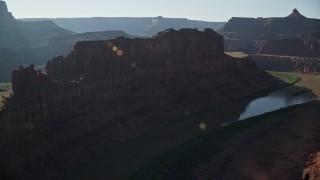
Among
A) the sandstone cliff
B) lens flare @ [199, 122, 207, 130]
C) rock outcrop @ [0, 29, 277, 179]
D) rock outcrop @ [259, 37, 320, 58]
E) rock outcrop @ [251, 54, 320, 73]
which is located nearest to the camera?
rock outcrop @ [0, 29, 277, 179]

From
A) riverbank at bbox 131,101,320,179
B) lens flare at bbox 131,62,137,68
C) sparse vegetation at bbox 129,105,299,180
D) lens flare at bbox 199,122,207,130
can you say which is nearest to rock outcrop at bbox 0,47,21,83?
lens flare at bbox 131,62,137,68

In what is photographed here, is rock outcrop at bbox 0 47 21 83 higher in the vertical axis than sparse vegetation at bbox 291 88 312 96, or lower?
higher

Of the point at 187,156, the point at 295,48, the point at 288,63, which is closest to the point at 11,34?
the point at 288,63

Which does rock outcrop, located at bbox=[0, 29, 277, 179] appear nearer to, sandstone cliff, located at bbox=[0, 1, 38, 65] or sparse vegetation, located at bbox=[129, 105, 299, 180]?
sparse vegetation, located at bbox=[129, 105, 299, 180]

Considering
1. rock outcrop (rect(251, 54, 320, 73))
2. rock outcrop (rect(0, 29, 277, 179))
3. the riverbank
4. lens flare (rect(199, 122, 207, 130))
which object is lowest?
rock outcrop (rect(251, 54, 320, 73))

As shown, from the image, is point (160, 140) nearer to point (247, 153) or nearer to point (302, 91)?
point (247, 153)

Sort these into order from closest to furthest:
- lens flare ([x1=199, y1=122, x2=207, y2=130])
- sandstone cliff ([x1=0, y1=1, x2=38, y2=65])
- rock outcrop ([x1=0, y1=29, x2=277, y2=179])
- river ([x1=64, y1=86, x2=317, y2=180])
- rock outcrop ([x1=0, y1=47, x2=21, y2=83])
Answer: rock outcrop ([x1=0, y1=29, x2=277, y2=179])
river ([x1=64, y1=86, x2=317, y2=180])
lens flare ([x1=199, y1=122, x2=207, y2=130])
rock outcrop ([x1=0, y1=47, x2=21, y2=83])
sandstone cliff ([x1=0, y1=1, x2=38, y2=65])

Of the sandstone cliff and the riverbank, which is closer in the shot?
the riverbank
